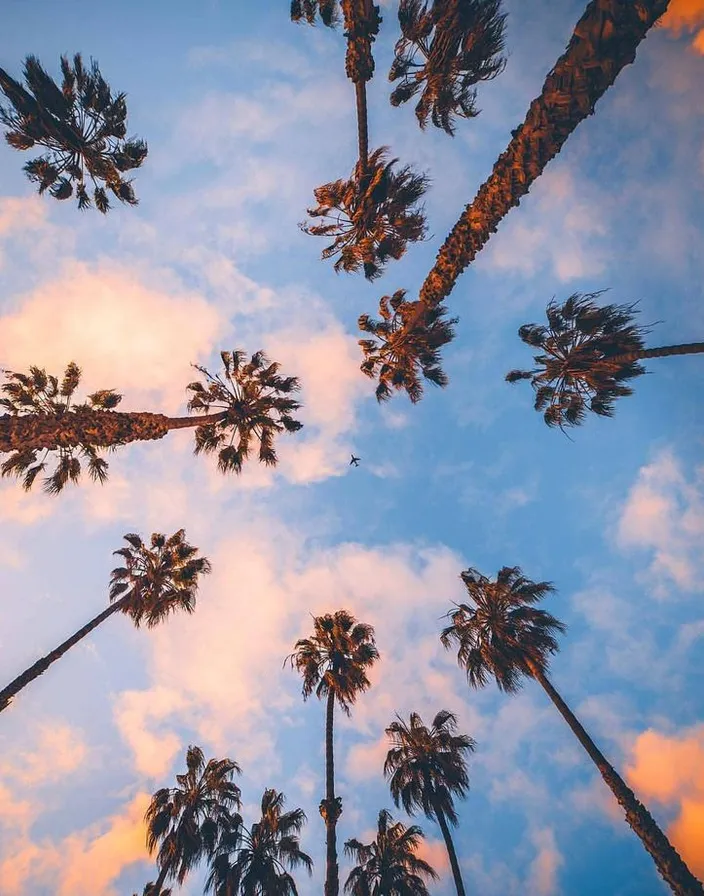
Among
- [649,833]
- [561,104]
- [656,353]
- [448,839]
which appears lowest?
[649,833]

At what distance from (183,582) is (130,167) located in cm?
1510

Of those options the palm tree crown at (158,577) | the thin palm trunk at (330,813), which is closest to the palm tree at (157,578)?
the palm tree crown at (158,577)

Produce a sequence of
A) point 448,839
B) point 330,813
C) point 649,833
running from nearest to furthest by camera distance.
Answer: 1. point 649,833
2. point 330,813
3. point 448,839

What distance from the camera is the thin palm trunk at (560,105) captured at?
→ 4.39m

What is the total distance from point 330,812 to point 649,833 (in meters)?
9.67

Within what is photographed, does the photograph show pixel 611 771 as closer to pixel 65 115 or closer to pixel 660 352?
pixel 660 352

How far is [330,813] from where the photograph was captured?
14.0 m

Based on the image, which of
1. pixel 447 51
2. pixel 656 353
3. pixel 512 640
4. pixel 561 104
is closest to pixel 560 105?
pixel 561 104

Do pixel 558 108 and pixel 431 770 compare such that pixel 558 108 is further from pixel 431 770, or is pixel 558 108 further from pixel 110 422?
pixel 431 770

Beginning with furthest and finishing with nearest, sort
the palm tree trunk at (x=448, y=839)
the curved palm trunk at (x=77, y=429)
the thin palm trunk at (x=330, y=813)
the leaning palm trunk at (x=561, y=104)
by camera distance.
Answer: the palm tree trunk at (x=448, y=839)
the thin palm trunk at (x=330, y=813)
the curved palm trunk at (x=77, y=429)
the leaning palm trunk at (x=561, y=104)

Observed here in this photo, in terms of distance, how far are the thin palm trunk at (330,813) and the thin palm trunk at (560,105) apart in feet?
56.6

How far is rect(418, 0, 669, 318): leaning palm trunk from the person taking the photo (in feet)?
14.4

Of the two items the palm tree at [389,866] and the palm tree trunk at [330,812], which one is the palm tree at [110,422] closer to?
the palm tree trunk at [330,812]

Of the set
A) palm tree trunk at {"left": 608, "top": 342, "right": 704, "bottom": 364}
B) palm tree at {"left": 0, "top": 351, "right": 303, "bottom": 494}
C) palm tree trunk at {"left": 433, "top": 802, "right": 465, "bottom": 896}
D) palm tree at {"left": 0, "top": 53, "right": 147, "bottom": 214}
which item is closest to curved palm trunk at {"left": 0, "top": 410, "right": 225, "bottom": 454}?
palm tree at {"left": 0, "top": 351, "right": 303, "bottom": 494}
